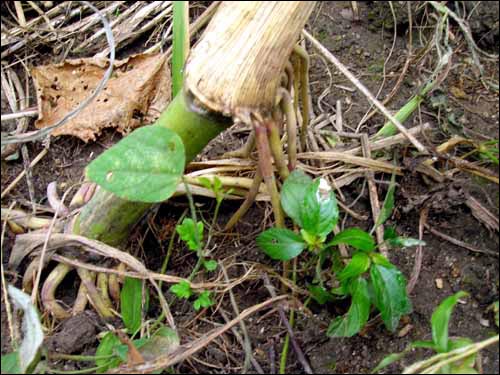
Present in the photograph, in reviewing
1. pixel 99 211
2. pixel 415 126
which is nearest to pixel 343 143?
pixel 415 126

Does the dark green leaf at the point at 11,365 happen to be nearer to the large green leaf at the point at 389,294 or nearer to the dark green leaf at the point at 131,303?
the dark green leaf at the point at 131,303

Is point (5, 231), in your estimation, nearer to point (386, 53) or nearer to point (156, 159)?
point (156, 159)

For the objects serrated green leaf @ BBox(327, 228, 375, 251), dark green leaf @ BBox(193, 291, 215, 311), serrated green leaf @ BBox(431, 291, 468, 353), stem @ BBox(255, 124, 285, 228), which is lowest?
dark green leaf @ BBox(193, 291, 215, 311)

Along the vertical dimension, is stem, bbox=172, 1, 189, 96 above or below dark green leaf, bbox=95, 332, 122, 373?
above

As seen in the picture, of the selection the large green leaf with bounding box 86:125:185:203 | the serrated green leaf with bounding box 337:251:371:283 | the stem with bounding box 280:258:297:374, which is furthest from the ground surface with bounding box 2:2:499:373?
the large green leaf with bounding box 86:125:185:203

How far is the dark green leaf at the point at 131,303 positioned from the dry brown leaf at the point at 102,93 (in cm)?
39

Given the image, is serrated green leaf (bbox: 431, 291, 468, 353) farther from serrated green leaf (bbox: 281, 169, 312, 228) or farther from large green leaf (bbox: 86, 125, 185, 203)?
large green leaf (bbox: 86, 125, 185, 203)

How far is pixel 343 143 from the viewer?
1294 millimetres

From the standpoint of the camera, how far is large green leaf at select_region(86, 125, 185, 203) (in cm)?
92

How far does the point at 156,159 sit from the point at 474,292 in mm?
589

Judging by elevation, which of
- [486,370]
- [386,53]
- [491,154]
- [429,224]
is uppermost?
[386,53]

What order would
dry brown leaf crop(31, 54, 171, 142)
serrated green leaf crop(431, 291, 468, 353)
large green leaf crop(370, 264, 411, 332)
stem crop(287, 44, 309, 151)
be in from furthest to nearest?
dry brown leaf crop(31, 54, 171, 142), stem crop(287, 44, 309, 151), large green leaf crop(370, 264, 411, 332), serrated green leaf crop(431, 291, 468, 353)

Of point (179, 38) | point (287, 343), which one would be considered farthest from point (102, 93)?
point (287, 343)

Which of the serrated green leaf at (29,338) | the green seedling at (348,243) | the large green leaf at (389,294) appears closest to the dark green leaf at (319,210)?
the green seedling at (348,243)
